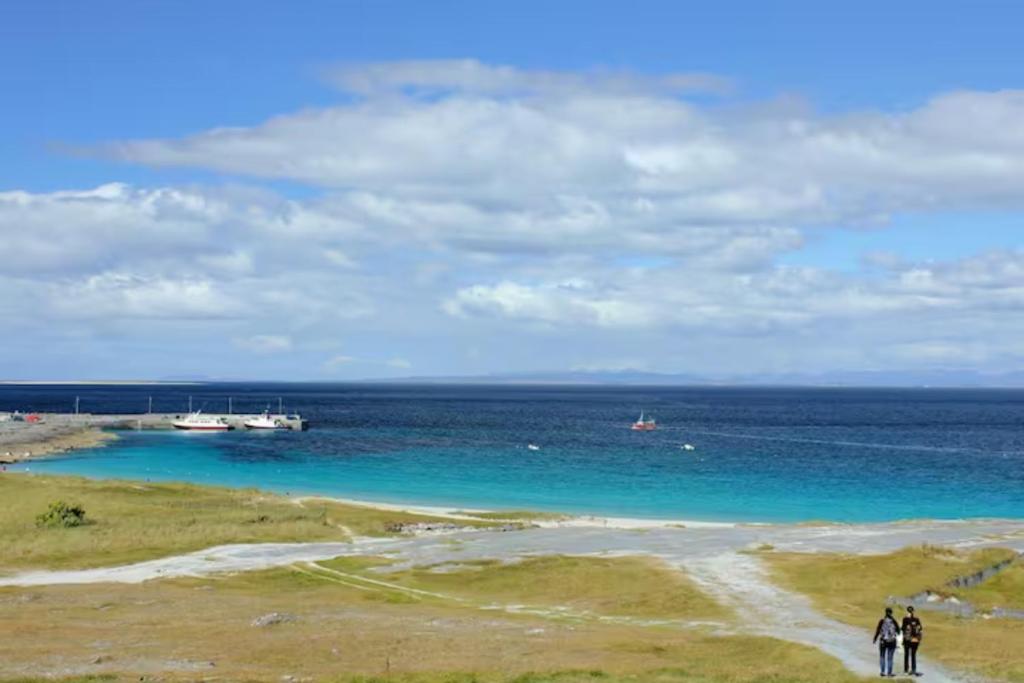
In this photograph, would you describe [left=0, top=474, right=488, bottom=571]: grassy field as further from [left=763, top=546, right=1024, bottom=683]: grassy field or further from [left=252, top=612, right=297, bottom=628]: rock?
[left=763, top=546, right=1024, bottom=683]: grassy field

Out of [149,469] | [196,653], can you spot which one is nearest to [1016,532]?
[196,653]

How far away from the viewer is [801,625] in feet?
157

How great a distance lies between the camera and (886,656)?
36719 mm

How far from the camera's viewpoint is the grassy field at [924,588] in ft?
132

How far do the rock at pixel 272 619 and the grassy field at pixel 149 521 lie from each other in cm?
2297

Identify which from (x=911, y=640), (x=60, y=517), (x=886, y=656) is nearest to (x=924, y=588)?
(x=911, y=640)

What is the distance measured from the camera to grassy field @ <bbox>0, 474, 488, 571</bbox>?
69500 millimetres

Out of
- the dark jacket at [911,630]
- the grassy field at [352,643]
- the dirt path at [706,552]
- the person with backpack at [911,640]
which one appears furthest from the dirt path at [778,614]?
the grassy field at [352,643]

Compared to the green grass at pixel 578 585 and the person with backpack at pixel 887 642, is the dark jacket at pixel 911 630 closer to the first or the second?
the person with backpack at pixel 887 642

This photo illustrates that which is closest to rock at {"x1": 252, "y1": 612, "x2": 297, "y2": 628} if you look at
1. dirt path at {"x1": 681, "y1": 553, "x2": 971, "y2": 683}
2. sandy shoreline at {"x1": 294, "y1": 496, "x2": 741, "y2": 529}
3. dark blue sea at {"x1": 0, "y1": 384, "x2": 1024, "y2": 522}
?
dirt path at {"x1": 681, "y1": 553, "x2": 971, "y2": 683}

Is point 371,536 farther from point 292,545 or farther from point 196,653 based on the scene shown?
point 196,653

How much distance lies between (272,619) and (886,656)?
86.2 feet

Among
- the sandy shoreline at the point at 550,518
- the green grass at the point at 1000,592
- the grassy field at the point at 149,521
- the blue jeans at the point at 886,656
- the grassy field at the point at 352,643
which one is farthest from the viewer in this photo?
the sandy shoreline at the point at 550,518

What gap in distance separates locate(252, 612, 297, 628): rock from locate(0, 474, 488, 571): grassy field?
22972 mm
